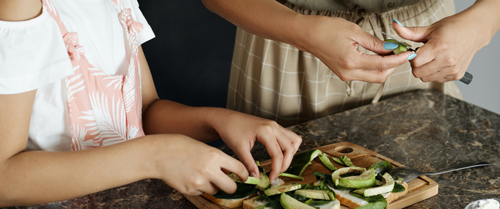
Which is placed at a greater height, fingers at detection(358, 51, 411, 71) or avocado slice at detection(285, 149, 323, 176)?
fingers at detection(358, 51, 411, 71)

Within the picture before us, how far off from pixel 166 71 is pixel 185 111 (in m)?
2.59

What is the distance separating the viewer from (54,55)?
2.51 ft

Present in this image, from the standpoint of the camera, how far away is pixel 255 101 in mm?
1538

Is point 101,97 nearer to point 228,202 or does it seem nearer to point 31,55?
point 31,55

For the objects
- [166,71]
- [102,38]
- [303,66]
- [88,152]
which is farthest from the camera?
[166,71]

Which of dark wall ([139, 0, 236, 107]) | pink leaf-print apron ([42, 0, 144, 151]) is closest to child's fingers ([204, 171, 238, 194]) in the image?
pink leaf-print apron ([42, 0, 144, 151])

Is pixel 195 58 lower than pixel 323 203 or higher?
lower

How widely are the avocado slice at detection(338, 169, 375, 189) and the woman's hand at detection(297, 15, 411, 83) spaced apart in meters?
0.24

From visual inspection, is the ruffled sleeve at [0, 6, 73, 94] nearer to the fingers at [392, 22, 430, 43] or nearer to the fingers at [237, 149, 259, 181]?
the fingers at [237, 149, 259, 181]

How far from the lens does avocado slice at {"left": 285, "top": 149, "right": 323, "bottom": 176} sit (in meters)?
0.97

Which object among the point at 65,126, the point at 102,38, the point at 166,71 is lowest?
the point at 166,71

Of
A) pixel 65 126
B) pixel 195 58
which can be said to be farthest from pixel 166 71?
pixel 65 126

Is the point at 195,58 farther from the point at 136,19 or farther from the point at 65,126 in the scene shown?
the point at 65,126

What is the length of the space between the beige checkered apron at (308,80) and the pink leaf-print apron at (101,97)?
20.1 inches
